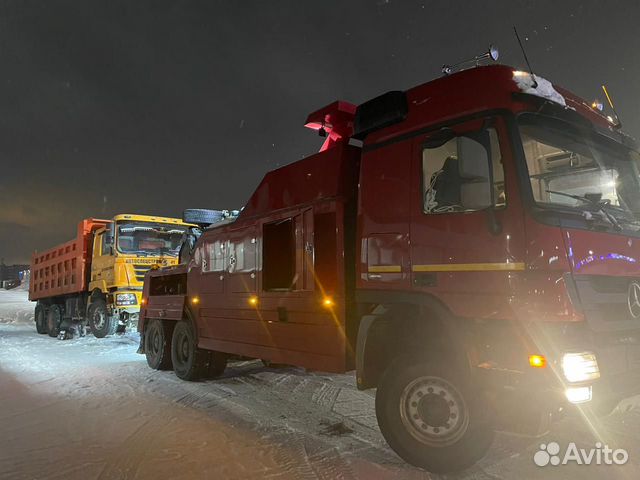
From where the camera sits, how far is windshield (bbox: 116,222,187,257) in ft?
41.1

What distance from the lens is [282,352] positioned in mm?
5273

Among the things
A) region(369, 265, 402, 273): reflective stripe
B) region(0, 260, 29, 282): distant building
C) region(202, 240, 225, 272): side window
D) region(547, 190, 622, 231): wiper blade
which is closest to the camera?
region(547, 190, 622, 231): wiper blade

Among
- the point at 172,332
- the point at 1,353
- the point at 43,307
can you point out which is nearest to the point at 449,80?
the point at 172,332

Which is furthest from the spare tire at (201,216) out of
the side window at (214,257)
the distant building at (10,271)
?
the distant building at (10,271)

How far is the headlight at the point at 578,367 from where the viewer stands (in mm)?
2914

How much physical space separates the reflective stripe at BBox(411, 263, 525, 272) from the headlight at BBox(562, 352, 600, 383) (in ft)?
2.04

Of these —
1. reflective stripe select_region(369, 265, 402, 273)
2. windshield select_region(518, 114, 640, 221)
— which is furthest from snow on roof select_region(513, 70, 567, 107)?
reflective stripe select_region(369, 265, 402, 273)

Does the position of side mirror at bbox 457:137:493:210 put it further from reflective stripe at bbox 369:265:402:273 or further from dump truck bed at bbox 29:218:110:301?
dump truck bed at bbox 29:218:110:301

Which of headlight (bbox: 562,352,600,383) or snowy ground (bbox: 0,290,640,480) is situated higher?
headlight (bbox: 562,352,600,383)

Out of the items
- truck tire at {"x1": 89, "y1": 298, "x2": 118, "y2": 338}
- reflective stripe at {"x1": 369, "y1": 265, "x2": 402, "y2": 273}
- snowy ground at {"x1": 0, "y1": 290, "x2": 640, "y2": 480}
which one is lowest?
snowy ground at {"x1": 0, "y1": 290, "x2": 640, "y2": 480}

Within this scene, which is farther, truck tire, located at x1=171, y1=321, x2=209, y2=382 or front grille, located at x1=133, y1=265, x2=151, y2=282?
front grille, located at x1=133, y1=265, x2=151, y2=282

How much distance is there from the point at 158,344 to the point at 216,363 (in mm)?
1575

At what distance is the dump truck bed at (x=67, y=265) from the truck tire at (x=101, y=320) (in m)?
0.93

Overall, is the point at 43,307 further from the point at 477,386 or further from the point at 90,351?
the point at 477,386
